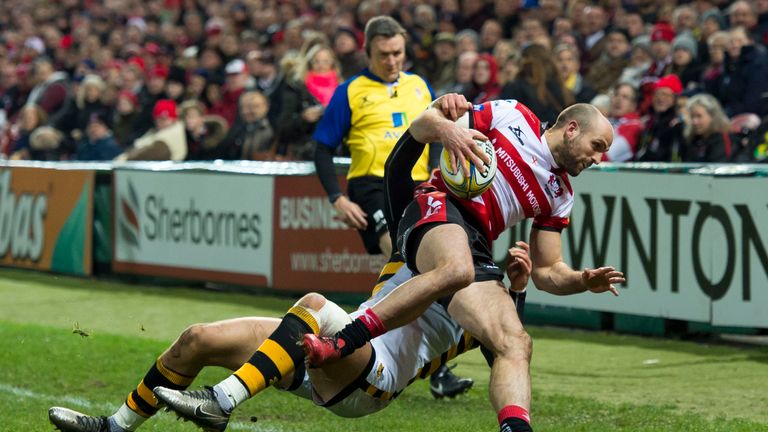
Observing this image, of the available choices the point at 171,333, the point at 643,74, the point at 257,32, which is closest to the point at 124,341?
the point at 171,333

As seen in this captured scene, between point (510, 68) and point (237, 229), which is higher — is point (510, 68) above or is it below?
above

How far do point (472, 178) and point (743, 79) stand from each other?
795 centimetres

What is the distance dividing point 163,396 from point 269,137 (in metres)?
10.9

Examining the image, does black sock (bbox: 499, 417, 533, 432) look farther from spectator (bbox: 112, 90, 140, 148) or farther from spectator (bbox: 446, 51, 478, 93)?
spectator (bbox: 112, 90, 140, 148)

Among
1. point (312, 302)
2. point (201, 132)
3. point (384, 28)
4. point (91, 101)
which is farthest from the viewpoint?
point (91, 101)

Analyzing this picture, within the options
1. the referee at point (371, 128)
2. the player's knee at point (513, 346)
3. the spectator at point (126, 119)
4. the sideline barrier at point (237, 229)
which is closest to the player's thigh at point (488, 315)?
the player's knee at point (513, 346)

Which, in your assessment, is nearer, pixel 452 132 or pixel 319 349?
pixel 319 349

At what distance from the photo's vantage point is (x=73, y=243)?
56.0 feet

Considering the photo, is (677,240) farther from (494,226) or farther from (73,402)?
(73,402)

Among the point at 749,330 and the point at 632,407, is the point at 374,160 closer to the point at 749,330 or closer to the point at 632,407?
the point at 632,407

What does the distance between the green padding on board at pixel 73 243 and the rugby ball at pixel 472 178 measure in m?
10.8

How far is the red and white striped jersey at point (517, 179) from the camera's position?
7.06 meters

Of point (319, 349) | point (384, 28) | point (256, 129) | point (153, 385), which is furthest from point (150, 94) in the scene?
point (319, 349)

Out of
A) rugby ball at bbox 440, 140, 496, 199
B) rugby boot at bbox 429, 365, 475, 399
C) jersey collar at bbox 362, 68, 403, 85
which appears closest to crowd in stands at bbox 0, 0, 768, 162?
jersey collar at bbox 362, 68, 403, 85
